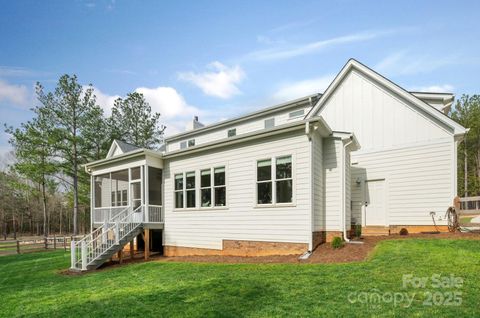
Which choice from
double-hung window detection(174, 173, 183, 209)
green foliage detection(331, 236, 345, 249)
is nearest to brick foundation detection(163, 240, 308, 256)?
green foliage detection(331, 236, 345, 249)

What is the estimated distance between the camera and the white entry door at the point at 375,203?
1194 cm

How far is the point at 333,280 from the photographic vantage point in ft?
19.2

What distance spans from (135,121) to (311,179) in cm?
2860

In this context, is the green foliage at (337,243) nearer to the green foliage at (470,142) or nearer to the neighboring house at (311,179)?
the neighboring house at (311,179)

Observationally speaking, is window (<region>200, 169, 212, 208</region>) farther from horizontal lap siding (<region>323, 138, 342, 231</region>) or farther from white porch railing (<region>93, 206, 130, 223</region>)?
white porch railing (<region>93, 206, 130, 223</region>)

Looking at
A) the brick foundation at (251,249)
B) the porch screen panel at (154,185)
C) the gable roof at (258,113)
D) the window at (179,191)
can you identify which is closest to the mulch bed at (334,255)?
the brick foundation at (251,249)

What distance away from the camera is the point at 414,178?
36.9 ft

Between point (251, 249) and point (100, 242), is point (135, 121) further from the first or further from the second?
point (251, 249)

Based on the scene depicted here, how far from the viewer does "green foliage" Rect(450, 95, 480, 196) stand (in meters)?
31.5

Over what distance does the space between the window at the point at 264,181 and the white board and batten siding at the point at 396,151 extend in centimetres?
470

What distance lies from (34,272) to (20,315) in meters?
7.35

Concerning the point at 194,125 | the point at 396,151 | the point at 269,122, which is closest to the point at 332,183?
the point at 396,151

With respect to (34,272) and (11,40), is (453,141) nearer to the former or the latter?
(34,272)

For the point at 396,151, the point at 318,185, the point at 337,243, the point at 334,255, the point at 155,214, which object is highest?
the point at 396,151
